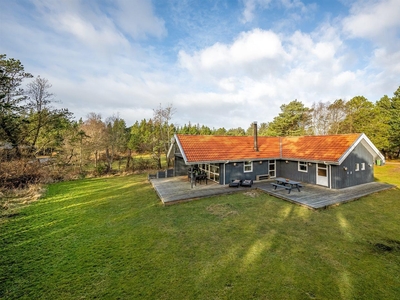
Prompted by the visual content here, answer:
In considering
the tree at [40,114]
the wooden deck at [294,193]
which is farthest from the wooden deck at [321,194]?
the tree at [40,114]

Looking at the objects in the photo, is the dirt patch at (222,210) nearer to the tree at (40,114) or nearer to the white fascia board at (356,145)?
the white fascia board at (356,145)

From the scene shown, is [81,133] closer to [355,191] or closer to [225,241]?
Answer: [225,241]

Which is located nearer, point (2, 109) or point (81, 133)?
→ point (2, 109)

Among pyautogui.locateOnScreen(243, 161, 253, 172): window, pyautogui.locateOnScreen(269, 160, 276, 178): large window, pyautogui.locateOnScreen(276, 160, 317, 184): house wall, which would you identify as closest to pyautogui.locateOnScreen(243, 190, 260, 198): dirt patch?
pyautogui.locateOnScreen(243, 161, 253, 172): window

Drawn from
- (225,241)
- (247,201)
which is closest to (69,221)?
(225,241)

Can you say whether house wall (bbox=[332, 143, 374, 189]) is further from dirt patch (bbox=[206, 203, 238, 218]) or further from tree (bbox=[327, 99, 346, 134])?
tree (bbox=[327, 99, 346, 134])

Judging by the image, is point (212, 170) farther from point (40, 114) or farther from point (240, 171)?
point (40, 114)
